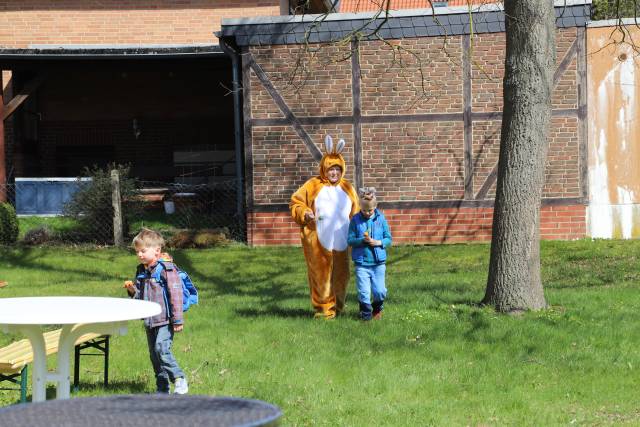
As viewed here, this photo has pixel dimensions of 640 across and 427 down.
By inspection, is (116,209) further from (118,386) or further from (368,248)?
(118,386)

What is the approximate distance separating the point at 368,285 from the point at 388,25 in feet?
27.5

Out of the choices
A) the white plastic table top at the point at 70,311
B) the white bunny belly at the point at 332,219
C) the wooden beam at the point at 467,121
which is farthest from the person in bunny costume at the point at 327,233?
the wooden beam at the point at 467,121

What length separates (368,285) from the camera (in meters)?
9.06

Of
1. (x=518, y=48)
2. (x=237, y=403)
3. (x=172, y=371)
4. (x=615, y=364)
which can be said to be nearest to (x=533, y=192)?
(x=518, y=48)

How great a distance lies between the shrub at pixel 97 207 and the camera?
1694 centimetres

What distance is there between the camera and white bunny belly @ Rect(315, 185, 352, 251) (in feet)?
30.8

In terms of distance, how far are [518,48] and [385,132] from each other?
7.30m

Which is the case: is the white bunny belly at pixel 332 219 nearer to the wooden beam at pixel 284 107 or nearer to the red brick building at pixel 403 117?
the red brick building at pixel 403 117

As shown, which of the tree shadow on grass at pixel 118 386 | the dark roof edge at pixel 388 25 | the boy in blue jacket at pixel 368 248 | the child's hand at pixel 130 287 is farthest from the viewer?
the dark roof edge at pixel 388 25

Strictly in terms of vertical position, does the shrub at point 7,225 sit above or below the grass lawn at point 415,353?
above

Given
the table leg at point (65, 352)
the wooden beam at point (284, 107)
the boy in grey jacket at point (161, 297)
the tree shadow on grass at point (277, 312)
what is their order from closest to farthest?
the table leg at point (65, 352), the boy in grey jacket at point (161, 297), the tree shadow on grass at point (277, 312), the wooden beam at point (284, 107)

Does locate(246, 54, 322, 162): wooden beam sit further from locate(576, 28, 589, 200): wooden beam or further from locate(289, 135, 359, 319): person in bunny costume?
locate(289, 135, 359, 319): person in bunny costume

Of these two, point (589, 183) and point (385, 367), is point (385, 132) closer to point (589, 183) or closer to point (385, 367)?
point (589, 183)

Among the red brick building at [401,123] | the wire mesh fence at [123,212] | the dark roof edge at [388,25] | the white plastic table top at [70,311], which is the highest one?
the dark roof edge at [388,25]
